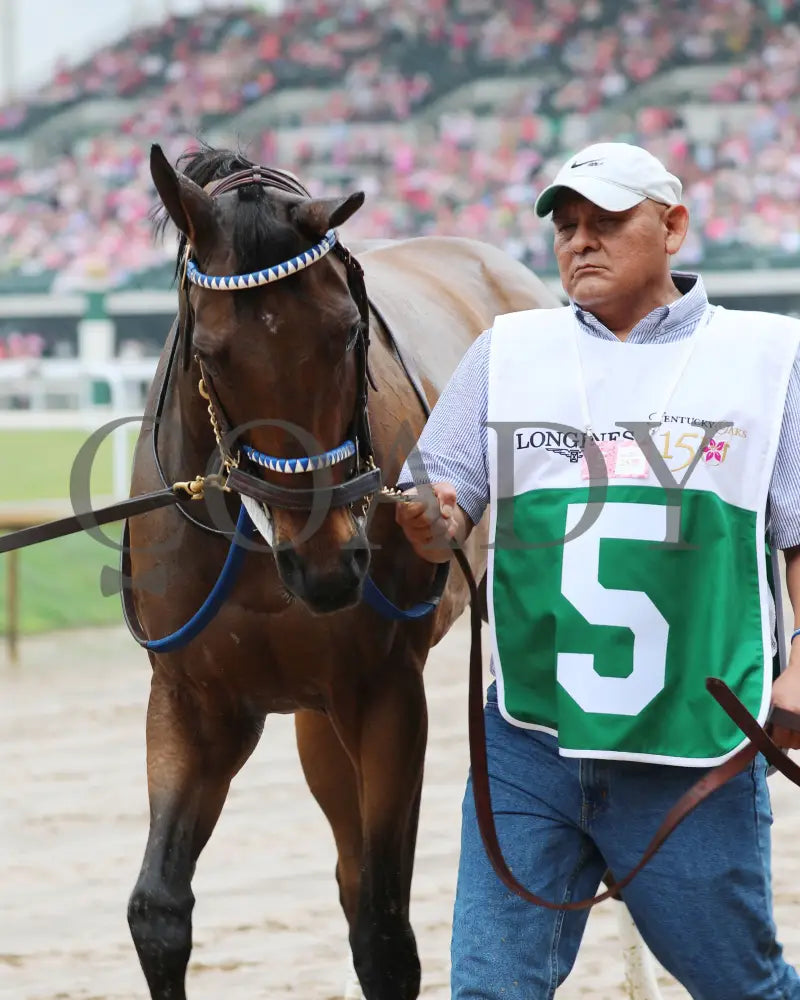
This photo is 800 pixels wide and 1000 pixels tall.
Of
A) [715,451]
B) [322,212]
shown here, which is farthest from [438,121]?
[715,451]

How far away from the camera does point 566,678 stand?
7.18 ft

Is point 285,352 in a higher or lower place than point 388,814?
higher

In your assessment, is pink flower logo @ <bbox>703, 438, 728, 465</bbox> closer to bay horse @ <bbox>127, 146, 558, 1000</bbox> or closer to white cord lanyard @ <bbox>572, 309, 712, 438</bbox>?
white cord lanyard @ <bbox>572, 309, 712, 438</bbox>

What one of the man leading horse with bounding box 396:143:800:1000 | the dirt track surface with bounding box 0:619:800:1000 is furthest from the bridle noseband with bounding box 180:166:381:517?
the dirt track surface with bounding box 0:619:800:1000

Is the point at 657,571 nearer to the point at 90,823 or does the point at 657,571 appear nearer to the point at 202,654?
the point at 202,654

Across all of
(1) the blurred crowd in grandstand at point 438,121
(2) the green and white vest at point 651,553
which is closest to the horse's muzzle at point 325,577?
(2) the green and white vest at point 651,553

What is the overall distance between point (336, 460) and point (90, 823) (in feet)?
10.6

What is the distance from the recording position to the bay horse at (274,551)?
2.29m

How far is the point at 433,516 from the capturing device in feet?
7.50

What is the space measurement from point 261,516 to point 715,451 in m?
0.70

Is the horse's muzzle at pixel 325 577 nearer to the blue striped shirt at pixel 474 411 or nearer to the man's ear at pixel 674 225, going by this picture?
the blue striped shirt at pixel 474 411

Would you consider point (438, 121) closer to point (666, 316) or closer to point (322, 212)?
point (322, 212)

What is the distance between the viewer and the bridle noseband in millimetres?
2291

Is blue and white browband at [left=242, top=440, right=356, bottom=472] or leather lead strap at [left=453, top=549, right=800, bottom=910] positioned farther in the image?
blue and white browband at [left=242, top=440, right=356, bottom=472]
